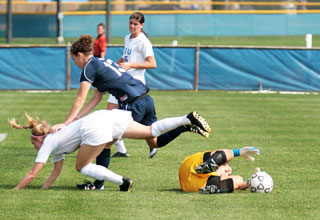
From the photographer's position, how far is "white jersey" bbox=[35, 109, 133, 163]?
7328mm

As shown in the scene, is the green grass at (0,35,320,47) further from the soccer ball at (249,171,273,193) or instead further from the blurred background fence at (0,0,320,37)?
Answer: the soccer ball at (249,171,273,193)

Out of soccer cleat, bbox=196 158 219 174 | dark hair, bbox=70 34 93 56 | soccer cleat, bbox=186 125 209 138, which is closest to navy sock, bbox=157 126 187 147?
soccer cleat, bbox=186 125 209 138

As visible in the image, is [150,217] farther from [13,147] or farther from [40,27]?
[40,27]

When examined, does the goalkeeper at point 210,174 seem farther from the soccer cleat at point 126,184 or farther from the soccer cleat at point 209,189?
the soccer cleat at point 126,184

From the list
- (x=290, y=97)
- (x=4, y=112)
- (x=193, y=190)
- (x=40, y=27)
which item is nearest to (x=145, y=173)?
(x=193, y=190)

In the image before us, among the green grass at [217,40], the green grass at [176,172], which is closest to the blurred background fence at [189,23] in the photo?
the green grass at [217,40]

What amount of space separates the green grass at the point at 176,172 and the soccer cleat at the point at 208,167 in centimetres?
31

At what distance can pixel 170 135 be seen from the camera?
835 cm

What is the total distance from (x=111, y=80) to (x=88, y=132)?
1038 millimetres

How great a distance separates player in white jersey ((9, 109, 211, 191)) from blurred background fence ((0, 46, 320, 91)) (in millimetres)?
14023

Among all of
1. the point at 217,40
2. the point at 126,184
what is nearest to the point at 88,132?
the point at 126,184

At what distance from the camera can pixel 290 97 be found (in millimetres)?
20031

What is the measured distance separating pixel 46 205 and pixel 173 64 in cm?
1532

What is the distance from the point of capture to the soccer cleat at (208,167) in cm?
750
